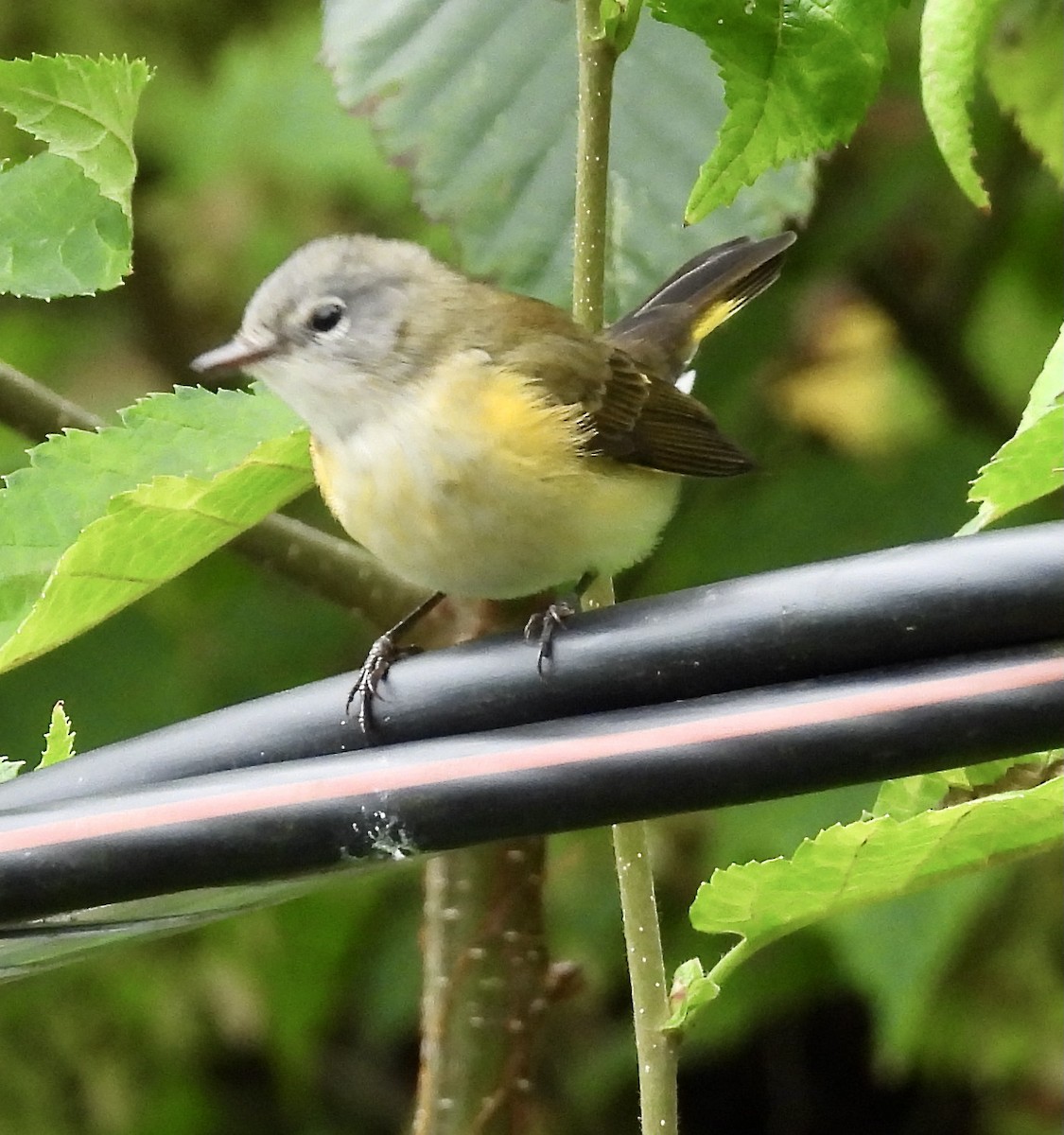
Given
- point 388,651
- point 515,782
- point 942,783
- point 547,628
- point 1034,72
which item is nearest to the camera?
point 515,782

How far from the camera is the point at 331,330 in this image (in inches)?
64.6

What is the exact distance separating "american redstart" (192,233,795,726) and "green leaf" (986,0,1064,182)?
0.85 ft

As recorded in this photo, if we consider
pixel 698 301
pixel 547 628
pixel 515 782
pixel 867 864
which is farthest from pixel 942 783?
pixel 698 301

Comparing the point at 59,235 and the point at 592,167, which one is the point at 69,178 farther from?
the point at 592,167

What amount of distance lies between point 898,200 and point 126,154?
154cm

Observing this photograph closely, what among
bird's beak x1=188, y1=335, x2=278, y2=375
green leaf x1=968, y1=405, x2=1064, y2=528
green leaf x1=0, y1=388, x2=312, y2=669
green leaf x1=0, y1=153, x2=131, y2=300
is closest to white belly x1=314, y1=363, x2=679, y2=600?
bird's beak x1=188, y1=335, x2=278, y2=375

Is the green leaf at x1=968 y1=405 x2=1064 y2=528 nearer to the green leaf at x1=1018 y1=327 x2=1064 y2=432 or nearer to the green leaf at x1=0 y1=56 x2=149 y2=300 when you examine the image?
the green leaf at x1=1018 y1=327 x2=1064 y2=432

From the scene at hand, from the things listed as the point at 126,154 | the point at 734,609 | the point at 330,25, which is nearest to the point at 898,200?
the point at 330,25

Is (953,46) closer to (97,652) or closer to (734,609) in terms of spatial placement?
(734,609)

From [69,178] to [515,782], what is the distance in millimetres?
582

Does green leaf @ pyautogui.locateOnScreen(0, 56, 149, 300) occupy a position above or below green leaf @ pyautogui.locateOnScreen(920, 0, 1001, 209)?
above

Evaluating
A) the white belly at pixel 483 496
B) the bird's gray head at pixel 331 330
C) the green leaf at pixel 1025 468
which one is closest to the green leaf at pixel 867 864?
the green leaf at pixel 1025 468

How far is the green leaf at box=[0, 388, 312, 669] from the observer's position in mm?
954

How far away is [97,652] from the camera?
91.1 inches
